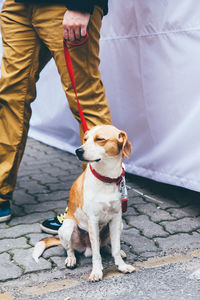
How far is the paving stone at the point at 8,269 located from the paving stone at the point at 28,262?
0.04 metres

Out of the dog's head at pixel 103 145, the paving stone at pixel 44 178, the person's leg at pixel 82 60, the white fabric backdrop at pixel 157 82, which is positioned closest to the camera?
the dog's head at pixel 103 145

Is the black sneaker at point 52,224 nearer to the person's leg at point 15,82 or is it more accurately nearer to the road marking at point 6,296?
the person's leg at point 15,82

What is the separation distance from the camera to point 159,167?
10.9 feet

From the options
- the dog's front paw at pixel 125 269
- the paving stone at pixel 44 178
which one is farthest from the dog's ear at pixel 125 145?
the paving stone at pixel 44 178

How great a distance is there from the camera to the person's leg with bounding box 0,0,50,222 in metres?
2.76

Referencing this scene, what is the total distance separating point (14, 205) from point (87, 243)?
3.26 ft

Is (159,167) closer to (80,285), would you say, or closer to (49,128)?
(80,285)

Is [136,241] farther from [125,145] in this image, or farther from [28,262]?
[125,145]

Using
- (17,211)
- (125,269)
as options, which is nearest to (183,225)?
(125,269)

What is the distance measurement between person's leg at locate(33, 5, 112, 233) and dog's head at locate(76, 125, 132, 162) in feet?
1.58

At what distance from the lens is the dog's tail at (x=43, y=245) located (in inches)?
96.8

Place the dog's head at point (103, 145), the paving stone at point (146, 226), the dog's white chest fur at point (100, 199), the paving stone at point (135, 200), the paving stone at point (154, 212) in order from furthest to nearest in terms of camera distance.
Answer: the paving stone at point (135, 200) → the paving stone at point (154, 212) → the paving stone at point (146, 226) → the dog's white chest fur at point (100, 199) → the dog's head at point (103, 145)

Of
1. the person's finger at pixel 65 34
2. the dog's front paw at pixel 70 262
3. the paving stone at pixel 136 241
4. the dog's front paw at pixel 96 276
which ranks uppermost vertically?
the person's finger at pixel 65 34

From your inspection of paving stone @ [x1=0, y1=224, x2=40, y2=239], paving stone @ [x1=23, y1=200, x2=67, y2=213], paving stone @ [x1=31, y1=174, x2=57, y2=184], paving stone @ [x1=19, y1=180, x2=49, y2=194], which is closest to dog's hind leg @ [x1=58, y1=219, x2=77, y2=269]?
paving stone @ [x1=0, y1=224, x2=40, y2=239]
